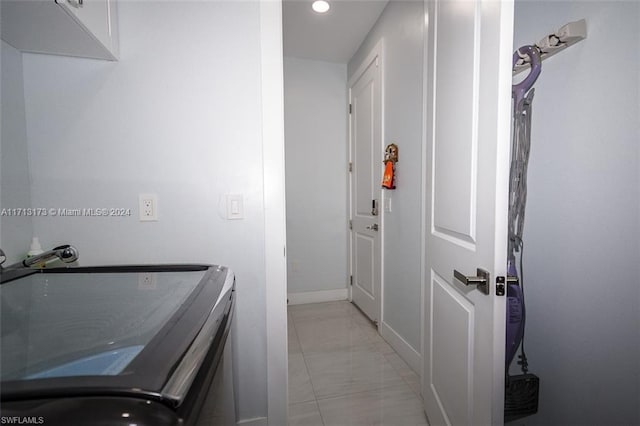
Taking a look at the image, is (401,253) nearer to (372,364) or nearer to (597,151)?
(372,364)

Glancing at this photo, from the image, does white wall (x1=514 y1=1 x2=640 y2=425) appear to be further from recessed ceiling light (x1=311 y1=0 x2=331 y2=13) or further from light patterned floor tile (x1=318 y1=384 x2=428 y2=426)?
recessed ceiling light (x1=311 y1=0 x2=331 y2=13)

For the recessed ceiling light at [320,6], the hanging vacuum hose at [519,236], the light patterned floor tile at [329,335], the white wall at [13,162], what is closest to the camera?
the white wall at [13,162]

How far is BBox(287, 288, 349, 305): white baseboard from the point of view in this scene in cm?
306

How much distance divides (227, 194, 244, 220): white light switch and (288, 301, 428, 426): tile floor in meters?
1.15

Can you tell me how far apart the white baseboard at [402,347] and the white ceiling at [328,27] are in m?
2.56

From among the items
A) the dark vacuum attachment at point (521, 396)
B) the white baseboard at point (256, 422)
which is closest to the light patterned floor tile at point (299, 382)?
the white baseboard at point (256, 422)

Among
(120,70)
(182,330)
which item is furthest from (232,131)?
(182,330)

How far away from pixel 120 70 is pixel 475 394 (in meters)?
1.82

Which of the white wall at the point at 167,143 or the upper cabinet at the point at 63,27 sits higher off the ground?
→ the upper cabinet at the point at 63,27

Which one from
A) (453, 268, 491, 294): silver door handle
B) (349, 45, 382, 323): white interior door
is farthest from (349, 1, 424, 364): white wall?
(453, 268, 491, 294): silver door handle

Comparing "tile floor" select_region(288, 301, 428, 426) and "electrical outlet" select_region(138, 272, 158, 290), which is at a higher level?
"electrical outlet" select_region(138, 272, 158, 290)

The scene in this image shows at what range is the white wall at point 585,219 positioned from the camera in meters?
0.89

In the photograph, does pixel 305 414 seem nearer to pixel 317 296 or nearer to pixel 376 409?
pixel 376 409

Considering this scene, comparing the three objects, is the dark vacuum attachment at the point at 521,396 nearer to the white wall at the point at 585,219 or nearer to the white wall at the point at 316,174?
the white wall at the point at 585,219
